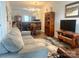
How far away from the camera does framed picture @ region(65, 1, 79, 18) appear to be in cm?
474

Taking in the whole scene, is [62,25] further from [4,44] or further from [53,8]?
[4,44]

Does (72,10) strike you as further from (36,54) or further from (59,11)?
(36,54)

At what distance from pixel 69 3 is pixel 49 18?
2.19 m

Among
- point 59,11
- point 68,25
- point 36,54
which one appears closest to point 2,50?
point 36,54

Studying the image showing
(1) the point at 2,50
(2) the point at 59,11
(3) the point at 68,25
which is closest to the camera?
(1) the point at 2,50

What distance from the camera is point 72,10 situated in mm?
5086

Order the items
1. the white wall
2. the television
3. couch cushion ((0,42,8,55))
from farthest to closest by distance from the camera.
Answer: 1. the white wall
2. the television
3. couch cushion ((0,42,8,55))

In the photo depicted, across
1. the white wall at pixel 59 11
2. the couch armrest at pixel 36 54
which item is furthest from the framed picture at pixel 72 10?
the couch armrest at pixel 36 54

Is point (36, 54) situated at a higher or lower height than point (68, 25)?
lower

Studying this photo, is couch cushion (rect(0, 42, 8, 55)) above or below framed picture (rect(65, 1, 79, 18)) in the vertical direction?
below

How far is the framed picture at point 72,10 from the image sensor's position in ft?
15.6

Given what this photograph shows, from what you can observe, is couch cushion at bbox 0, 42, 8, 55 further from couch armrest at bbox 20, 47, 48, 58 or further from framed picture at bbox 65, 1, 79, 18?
framed picture at bbox 65, 1, 79, 18

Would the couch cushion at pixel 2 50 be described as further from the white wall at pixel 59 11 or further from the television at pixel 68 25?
the white wall at pixel 59 11

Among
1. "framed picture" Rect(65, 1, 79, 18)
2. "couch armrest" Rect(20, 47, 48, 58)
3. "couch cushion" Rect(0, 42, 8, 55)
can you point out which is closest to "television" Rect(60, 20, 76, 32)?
A: "framed picture" Rect(65, 1, 79, 18)
